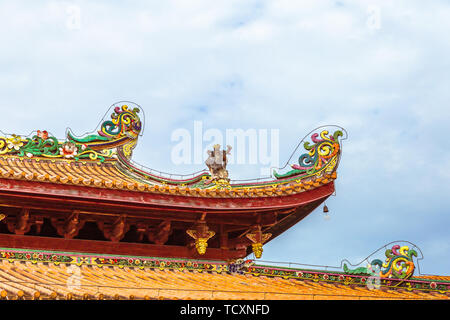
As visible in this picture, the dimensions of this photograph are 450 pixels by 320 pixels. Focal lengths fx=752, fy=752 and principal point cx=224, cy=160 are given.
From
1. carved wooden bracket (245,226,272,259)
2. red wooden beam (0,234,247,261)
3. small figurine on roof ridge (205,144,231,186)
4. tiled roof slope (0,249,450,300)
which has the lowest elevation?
tiled roof slope (0,249,450,300)

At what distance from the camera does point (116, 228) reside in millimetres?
13727

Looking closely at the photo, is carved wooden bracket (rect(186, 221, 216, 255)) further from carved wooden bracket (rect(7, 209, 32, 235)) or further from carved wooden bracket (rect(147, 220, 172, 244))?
carved wooden bracket (rect(7, 209, 32, 235))

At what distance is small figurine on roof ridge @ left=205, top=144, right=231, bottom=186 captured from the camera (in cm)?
1445

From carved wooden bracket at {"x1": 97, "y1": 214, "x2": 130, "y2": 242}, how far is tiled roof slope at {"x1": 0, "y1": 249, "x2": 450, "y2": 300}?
493 millimetres

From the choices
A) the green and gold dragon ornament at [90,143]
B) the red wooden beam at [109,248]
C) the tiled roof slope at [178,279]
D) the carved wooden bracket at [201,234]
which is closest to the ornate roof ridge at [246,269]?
the tiled roof slope at [178,279]

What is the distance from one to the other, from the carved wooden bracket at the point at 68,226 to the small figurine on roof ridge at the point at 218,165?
2.67 metres

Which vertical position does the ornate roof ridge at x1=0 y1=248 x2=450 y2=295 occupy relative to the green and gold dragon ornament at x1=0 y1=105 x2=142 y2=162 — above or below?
below

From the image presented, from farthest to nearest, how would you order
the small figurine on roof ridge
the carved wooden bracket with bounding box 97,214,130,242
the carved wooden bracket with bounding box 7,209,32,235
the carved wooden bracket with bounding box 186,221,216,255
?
the small figurine on roof ridge
the carved wooden bracket with bounding box 186,221,216,255
the carved wooden bracket with bounding box 97,214,130,242
the carved wooden bracket with bounding box 7,209,32,235

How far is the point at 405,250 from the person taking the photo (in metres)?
13.4

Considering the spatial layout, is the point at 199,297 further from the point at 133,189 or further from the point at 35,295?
the point at 133,189

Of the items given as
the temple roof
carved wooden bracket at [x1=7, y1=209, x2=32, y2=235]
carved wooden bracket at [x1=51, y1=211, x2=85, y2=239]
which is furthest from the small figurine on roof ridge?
carved wooden bracket at [x1=7, y1=209, x2=32, y2=235]

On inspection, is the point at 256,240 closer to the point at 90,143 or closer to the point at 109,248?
the point at 109,248

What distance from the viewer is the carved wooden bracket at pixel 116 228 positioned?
13648mm
